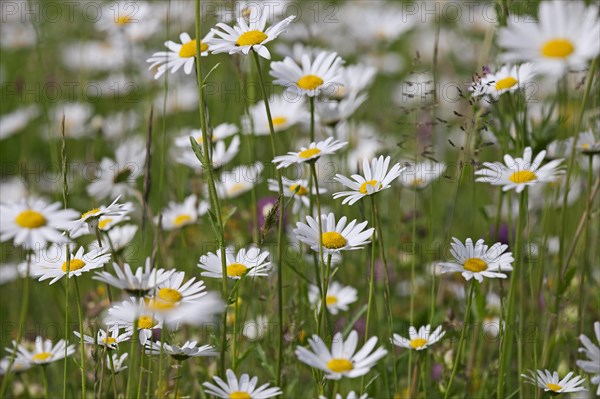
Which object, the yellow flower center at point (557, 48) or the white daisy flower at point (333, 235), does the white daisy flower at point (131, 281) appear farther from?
the yellow flower center at point (557, 48)

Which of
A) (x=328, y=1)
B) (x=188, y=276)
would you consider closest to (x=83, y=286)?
(x=188, y=276)

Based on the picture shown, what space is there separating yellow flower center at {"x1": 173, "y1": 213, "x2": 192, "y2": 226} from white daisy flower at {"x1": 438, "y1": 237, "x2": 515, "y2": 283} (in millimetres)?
868

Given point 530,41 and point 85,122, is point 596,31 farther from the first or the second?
point 85,122

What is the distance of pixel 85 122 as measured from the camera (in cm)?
322

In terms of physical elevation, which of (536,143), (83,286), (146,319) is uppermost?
(536,143)

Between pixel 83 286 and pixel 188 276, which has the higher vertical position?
pixel 188 276

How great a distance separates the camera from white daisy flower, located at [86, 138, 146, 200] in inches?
70.8

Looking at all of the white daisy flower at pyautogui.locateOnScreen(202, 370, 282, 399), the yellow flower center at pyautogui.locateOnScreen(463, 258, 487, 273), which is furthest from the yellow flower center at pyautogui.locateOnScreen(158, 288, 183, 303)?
the yellow flower center at pyautogui.locateOnScreen(463, 258, 487, 273)

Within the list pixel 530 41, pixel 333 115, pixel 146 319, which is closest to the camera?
pixel 530 41

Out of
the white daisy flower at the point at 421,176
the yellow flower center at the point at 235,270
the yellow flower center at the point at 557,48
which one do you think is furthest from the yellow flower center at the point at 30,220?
the white daisy flower at the point at 421,176

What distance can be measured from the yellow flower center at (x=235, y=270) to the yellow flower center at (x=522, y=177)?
458 mm

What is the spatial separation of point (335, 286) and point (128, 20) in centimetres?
99

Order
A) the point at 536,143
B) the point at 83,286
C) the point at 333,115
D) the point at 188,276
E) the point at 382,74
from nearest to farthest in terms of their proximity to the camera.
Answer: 1. the point at 536,143
2. the point at 188,276
3. the point at 333,115
4. the point at 83,286
5. the point at 382,74

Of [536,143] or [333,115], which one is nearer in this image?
[536,143]
